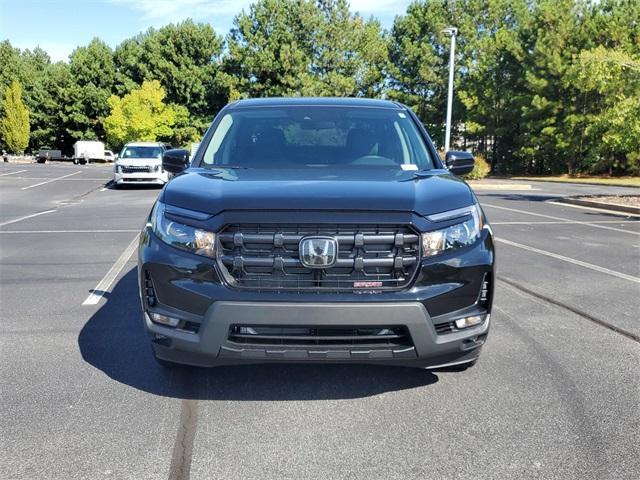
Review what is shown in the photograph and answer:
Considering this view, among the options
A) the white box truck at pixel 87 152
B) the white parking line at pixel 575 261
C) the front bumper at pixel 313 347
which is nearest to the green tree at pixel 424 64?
the white box truck at pixel 87 152

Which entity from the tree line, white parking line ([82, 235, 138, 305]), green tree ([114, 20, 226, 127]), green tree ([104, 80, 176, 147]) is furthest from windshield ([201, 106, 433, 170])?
green tree ([114, 20, 226, 127])

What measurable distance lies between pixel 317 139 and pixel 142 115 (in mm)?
61225

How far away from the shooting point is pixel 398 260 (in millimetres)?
3213

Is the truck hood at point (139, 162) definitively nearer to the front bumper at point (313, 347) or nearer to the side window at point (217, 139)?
the side window at point (217, 139)

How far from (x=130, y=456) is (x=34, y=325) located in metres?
2.64

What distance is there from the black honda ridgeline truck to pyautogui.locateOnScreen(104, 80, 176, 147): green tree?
2448 inches

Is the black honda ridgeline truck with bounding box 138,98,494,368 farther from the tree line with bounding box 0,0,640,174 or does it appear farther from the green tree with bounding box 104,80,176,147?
the green tree with bounding box 104,80,176,147

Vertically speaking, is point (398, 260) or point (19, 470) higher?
point (398, 260)

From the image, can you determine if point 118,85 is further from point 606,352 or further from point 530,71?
point 606,352

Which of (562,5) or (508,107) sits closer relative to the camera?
(562,5)

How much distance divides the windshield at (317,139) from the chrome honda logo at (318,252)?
3.97 feet

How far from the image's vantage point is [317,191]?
11.3 ft

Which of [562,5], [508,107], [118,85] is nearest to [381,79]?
[508,107]

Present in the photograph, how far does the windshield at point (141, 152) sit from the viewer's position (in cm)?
2370
